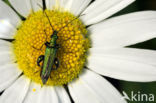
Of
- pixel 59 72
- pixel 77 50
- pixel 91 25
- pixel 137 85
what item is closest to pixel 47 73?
pixel 59 72

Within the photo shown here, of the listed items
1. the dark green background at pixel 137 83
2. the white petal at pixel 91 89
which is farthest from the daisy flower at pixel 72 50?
the dark green background at pixel 137 83

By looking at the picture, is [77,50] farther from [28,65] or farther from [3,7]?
[3,7]

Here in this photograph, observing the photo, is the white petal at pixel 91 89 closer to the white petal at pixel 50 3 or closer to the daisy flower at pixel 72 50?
the daisy flower at pixel 72 50

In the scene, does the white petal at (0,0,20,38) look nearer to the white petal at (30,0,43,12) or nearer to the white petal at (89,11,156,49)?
the white petal at (30,0,43,12)

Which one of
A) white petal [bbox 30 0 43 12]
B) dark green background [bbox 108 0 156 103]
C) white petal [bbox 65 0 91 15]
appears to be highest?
white petal [bbox 30 0 43 12]

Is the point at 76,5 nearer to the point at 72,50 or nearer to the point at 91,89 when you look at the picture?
the point at 72,50

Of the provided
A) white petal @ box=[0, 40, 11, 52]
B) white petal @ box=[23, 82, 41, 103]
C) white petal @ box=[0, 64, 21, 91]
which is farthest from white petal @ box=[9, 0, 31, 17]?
white petal @ box=[23, 82, 41, 103]
